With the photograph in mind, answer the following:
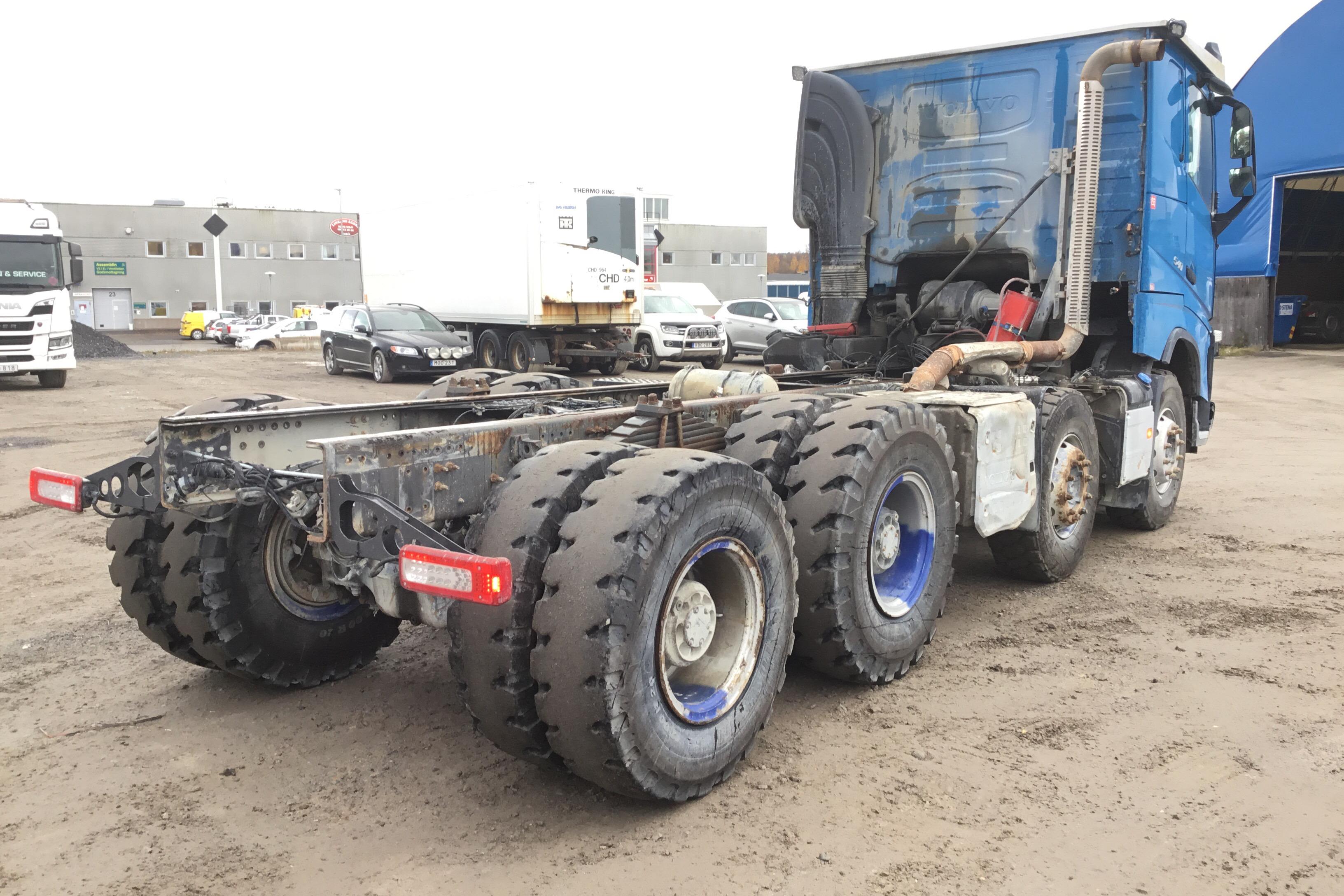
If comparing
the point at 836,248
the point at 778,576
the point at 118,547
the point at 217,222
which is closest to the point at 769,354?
the point at 836,248

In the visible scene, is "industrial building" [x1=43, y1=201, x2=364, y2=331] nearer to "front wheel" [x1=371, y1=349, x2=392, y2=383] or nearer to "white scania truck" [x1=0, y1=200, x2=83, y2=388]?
"front wheel" [x1=371, y1=349, x2=392, y2=383]

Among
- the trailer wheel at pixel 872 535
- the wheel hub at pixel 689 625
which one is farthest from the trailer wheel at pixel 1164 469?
the wheel hub at pixel 689 625

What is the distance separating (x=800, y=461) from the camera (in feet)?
14.7

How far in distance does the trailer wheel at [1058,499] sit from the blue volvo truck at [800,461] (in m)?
0.03

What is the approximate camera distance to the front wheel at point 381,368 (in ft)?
69.1

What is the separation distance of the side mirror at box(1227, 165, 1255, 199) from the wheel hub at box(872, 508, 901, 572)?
17.1 ft

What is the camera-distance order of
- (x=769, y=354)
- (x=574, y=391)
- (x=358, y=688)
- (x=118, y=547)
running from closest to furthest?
1. (x=118, y=547)
2. (x=358, y=688)
3. (x=574, y=391)
4. (x=769, y=354)

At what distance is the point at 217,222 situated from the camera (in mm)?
42531

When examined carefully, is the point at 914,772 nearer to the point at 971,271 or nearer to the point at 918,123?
the point at 971,271

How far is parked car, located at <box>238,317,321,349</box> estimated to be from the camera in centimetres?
3769

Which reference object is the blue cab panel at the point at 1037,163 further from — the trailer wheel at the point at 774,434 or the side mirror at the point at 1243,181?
the trailer wheel at the point at 774,434

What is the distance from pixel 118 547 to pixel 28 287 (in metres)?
16.7

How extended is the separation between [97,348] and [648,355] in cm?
1600

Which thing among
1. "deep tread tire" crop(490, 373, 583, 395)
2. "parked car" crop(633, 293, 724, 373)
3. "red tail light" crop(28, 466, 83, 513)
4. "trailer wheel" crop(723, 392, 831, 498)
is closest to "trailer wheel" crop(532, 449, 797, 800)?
"trailer wheel" crop(723, 392, 831, 498)
